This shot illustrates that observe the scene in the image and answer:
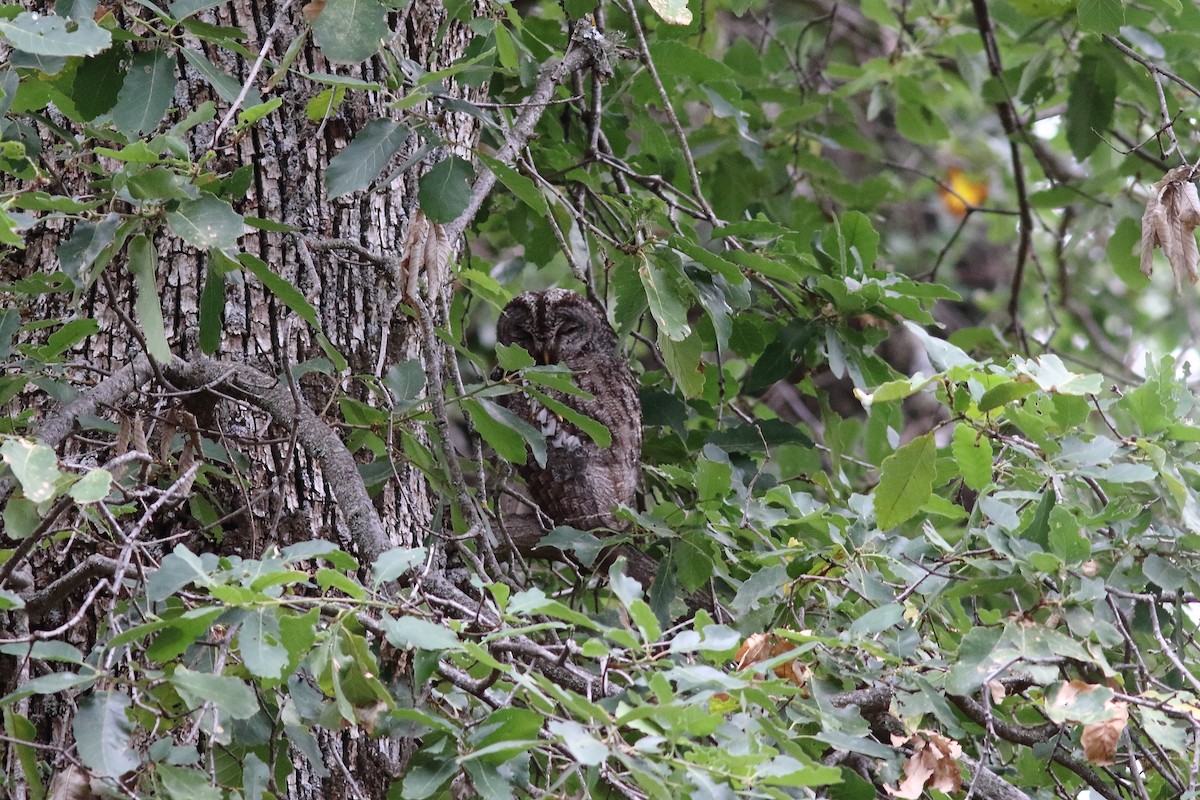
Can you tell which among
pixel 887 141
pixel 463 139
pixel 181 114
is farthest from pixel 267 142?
pixel 887 141

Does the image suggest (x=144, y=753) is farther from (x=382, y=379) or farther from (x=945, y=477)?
(x=945, y=477)

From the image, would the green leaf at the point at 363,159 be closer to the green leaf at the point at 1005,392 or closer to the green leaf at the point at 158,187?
the green leaf at the point at 158,187

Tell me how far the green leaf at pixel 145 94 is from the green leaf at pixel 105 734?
2.97ft

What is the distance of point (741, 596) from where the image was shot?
6.26 feet

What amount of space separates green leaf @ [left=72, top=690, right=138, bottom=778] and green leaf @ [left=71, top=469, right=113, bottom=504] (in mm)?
232

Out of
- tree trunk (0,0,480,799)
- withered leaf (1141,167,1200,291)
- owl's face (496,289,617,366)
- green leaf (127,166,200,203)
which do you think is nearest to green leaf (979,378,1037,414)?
withered leaf (1141,167,1200,291)

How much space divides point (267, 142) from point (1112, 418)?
1702 mm

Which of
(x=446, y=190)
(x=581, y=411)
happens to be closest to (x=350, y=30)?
(x=446, y=190)

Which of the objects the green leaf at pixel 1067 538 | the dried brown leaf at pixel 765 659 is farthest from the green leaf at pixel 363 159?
the green leaf at pixel 1067 538

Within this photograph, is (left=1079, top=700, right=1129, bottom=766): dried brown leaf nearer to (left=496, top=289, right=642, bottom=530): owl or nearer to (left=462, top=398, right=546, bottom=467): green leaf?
(left=462, top=398, right=546, bottom=467): green leaf

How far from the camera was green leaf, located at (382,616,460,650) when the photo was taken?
4.26 feet

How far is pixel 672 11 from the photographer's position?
192cm

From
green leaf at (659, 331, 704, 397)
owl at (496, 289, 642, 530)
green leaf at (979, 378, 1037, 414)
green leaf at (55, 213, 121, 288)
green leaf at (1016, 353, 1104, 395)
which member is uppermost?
green leaf at (1016, 353, 1104, 395)

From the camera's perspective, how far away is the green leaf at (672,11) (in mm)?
1905
